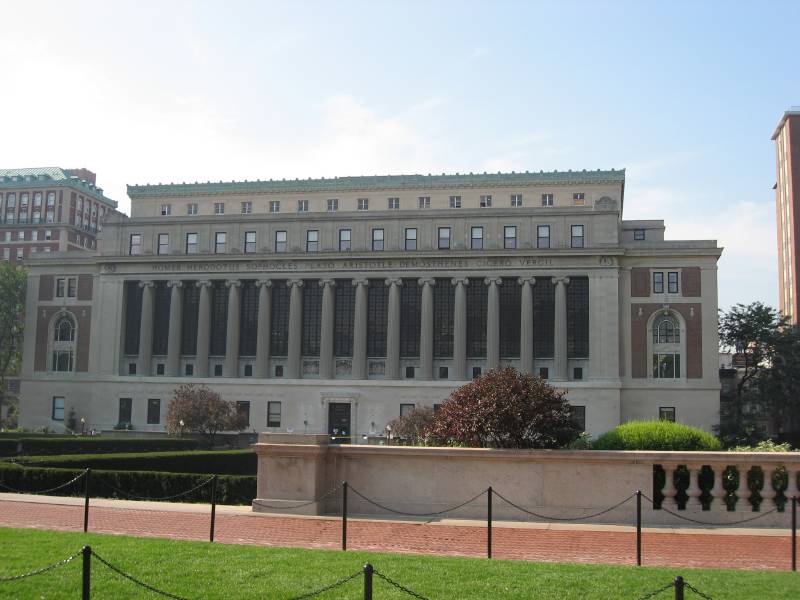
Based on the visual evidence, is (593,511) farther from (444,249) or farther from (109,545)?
(444,249)

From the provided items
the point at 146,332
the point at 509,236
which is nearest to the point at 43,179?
the point at 146,332

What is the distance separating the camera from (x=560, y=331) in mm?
75812

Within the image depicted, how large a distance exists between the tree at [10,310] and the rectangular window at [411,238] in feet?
157

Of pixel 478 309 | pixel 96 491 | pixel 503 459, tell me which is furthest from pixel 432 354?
pixel 503 459

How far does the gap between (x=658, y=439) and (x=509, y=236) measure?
180ft

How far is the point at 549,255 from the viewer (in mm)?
76750

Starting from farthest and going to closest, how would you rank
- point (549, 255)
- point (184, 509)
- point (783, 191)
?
point (783, 191)
point (549, 255)
point (184, 509)

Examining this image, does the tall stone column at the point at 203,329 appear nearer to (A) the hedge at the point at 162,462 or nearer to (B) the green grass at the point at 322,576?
(A) the hedge at the point at 162,462

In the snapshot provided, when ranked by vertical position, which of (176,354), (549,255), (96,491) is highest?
(549,255)

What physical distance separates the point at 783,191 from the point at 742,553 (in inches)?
3858

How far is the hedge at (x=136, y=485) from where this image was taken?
94.5 ft

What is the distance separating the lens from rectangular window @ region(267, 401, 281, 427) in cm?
8038

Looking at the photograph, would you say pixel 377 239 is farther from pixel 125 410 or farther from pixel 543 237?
pixel 125 410

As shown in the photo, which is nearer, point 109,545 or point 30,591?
point 30,591
